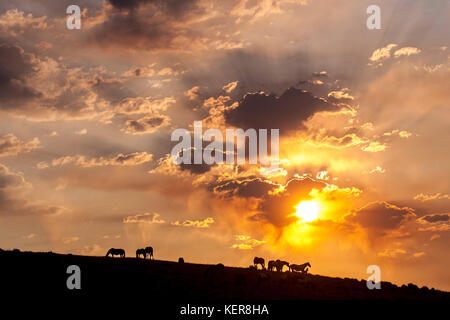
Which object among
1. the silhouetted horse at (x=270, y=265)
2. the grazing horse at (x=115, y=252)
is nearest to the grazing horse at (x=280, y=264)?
the silhouetted horse at (x=270, y=265)

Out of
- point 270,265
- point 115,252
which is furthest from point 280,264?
point 115,252

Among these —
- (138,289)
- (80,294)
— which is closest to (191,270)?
(138,289)

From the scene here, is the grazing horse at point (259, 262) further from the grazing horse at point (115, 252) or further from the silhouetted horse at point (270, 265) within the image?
the grazing horse at point (115, 252)

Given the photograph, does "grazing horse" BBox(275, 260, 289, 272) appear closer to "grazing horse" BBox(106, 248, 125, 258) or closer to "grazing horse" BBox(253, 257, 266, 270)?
"grazing horse" BBox(253, 257, 266, 270)

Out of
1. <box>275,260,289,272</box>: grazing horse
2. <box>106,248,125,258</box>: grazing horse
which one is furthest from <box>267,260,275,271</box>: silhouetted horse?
<box>106,248,125,258</box>: grazing horse

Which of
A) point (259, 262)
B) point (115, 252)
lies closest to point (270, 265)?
point (259, 262)

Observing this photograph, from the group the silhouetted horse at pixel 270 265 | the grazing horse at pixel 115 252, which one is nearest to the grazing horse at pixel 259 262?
the silhouetted horse at pixel 270 265

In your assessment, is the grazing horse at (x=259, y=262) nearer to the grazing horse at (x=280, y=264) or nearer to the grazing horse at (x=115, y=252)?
the grazing horse at (x=280, y=264)

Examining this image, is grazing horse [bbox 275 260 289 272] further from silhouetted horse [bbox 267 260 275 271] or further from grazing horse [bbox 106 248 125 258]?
grazing horse [bbox 106 248 125 258]

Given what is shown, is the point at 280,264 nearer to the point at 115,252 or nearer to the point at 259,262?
the point at 259,262

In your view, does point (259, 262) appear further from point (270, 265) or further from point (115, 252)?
point (115, 252)
